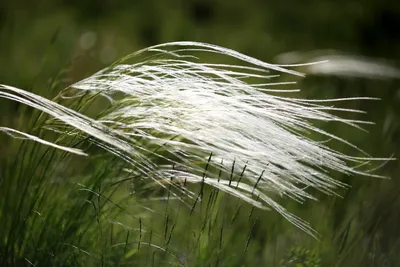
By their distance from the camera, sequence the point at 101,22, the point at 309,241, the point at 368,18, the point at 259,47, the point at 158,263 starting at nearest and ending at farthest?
the point at 158,263, the point at 309,241, the point at 259,47, the point at 101,22, the point at 368,18

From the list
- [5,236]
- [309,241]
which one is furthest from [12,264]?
[309,241]

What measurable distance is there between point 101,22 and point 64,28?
0.89 feet

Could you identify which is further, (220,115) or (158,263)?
(158,263)

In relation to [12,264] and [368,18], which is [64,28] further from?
[12,264]

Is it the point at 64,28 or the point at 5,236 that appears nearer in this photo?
the point at 5,236

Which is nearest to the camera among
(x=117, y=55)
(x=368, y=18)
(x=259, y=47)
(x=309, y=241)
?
(x=309, y=241)

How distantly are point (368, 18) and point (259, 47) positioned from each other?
2.80ft

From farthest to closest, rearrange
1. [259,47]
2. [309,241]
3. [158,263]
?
[259,47] → [309,241] → [158,263]

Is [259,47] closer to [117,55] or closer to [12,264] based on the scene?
[117,55]

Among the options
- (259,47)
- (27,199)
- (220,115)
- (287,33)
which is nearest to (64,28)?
(259,47)

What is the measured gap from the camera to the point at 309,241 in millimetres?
1524

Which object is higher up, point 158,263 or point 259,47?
point 259,47

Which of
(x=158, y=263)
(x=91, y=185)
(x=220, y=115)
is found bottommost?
(x=158, y=263)

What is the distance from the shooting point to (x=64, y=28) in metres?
3.58
